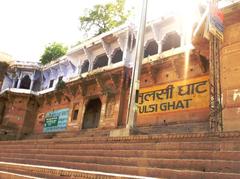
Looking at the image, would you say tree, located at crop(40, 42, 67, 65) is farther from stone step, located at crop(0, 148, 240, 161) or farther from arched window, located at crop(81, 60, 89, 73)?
stone step, located at crop(0, 148, 240, 161)

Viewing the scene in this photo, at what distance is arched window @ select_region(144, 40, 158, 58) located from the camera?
14.5 m

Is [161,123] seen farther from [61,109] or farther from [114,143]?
[61,109]

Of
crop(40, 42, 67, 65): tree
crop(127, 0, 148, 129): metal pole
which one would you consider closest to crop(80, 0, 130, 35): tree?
crop(40, 42, 67, 65): tree

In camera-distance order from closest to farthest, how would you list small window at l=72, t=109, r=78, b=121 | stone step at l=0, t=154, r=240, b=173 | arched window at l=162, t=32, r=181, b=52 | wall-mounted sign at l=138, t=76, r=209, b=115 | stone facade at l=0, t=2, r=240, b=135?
stone step at l=0, t=154, r=240, b=173 < stone facade at l=0, t=2, r=240, b=135 < wall-mounted sign at l=138, t=76, r=209, b=115 < arched window at l=162, t=32, r=181, b=52 < small window at l=72, t=109, r=78, b=121

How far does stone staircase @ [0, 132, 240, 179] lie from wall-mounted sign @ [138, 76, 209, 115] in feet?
16.7

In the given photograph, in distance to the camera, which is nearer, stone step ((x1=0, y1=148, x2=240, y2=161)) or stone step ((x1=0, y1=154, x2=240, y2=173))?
stone step ((x1=0, y1=154, x2=240, y2=173))

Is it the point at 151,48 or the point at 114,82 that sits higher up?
the point at 151,48

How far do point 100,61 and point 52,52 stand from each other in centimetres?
796

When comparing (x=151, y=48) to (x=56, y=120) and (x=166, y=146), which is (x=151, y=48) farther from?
(x=166, y=146)

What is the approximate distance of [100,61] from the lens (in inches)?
675

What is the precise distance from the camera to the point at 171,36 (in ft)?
45.2

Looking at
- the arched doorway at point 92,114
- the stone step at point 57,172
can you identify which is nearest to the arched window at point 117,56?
the arched doorway at point 92,114

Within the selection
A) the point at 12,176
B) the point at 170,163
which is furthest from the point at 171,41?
the point at 12,176

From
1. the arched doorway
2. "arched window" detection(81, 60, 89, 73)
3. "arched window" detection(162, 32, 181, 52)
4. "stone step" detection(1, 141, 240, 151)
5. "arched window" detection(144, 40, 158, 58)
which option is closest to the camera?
"stone step" detection(1, 141, 240, 151)
